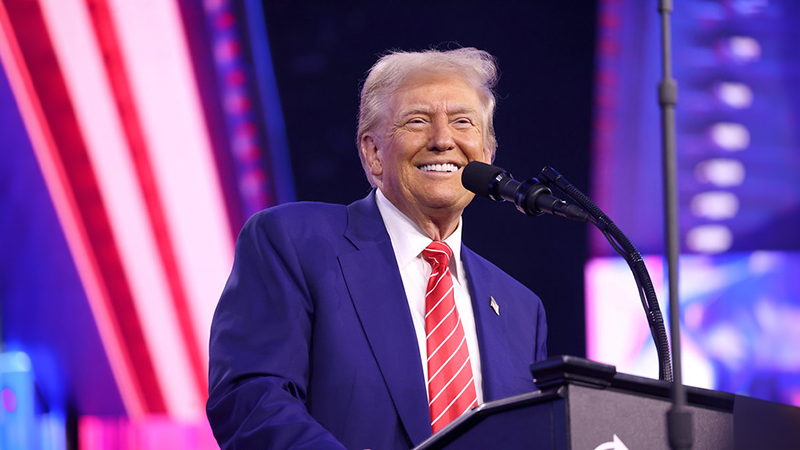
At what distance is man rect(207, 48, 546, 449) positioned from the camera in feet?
5.96

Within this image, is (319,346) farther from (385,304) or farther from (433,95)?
(433,95)

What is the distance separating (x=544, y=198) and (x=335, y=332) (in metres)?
0.57

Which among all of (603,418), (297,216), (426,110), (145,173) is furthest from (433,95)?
(145,173)

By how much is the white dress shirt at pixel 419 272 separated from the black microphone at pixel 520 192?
0.40 m

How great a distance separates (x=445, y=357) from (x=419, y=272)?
0.28 meters

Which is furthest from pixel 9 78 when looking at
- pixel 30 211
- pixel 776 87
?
pixel 776 87

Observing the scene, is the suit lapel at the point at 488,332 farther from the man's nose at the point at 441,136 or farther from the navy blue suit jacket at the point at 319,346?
the man's nose at the point at 441,136

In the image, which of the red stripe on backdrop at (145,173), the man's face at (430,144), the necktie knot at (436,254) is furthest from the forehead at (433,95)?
the red stripe on backdrop at (145,173)

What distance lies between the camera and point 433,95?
2.34m

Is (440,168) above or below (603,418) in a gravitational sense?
above

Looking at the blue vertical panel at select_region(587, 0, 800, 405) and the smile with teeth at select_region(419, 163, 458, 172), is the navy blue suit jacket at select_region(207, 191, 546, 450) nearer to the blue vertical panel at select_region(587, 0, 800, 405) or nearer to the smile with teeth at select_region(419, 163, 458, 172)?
the smile with teeth at select_region(419, 163, 458, 172)

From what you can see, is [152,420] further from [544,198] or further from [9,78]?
[544,198]

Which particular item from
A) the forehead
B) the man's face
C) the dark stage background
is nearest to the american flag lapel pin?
the man's face

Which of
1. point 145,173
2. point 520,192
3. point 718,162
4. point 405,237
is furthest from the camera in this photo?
point 718,162
